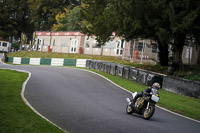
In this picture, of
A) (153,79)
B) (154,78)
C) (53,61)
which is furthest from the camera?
(53,61)

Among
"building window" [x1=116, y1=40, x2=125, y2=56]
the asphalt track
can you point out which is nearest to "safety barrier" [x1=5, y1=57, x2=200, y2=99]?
the asphalt track

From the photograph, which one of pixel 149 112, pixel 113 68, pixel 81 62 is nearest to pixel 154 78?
pixel 113 68

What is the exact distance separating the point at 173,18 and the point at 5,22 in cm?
6317

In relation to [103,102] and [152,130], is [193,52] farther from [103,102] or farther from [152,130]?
[152,130]

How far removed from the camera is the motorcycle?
11.2m

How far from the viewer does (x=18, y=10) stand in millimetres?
80500

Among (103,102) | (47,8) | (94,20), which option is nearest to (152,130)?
(103,102)

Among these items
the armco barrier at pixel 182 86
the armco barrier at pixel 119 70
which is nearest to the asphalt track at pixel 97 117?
the armco barrier at pixel 182 86

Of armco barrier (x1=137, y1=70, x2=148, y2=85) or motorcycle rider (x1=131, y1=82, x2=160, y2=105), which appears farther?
armco barrier (x1=137, y1=70, x2=148, y2=85)

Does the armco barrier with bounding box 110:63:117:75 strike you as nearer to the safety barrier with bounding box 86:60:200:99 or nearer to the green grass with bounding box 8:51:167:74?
the safety barrier with bounding box 86:60:200:99

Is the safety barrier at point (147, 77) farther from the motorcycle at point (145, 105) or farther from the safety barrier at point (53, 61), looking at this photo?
the motorcycle at point (145, 105)

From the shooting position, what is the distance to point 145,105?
38.6 ft

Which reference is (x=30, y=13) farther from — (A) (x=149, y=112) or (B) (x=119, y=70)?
(A) (x=149, y=112)

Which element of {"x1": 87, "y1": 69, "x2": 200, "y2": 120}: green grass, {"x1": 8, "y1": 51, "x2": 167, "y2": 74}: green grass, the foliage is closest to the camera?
{"x1": 87, "y1": 69, "x2": 200, "y2": 120}: green grass
